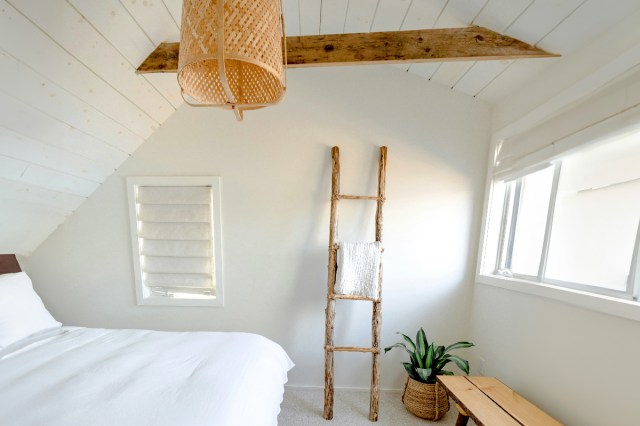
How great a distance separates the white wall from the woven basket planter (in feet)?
0.94

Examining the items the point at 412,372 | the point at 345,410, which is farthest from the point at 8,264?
the point at 412,372

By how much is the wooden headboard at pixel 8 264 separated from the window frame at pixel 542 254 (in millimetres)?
3297

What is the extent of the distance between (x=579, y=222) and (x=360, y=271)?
114cm

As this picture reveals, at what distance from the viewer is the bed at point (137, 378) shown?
0.88 metres

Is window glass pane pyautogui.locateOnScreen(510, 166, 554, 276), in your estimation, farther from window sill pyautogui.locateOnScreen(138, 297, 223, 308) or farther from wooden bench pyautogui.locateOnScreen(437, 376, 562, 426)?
window sill pyautogui.locateOnScreen(138, 297, 223, 308)

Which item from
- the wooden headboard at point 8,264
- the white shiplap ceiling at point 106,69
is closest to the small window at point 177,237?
the white shiplap ceiling at point 106,69

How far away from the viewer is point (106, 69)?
138 cm

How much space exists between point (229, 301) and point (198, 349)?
71 cm

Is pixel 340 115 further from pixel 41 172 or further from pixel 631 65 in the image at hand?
pixel 41 172

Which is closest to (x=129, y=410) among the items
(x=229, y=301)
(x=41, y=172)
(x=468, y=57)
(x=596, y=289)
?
(x=229, y=301)

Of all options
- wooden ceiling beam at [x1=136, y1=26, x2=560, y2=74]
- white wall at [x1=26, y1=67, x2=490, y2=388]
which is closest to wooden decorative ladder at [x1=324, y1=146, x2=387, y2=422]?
white wall at [x1=26, y1=67, x2=490, y2=388]

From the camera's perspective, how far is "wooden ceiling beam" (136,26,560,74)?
1312 millimetres

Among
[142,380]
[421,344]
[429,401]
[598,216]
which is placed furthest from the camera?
[421,344]

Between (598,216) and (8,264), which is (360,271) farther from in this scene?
(8,264)
